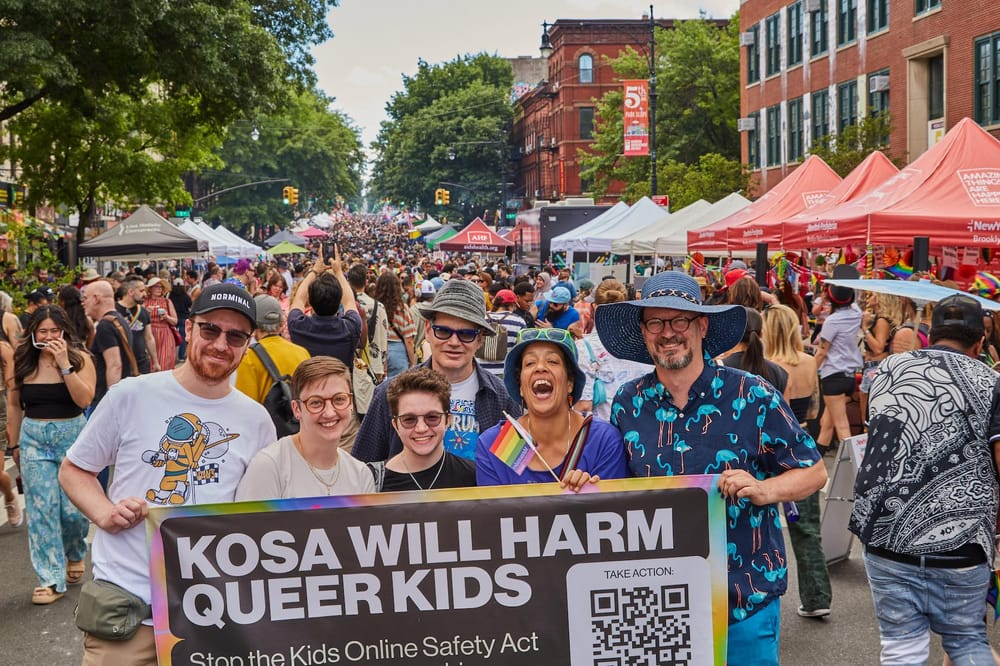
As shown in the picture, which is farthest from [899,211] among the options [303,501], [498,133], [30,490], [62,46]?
[498,133]

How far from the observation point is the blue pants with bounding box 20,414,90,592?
7355 millimetres

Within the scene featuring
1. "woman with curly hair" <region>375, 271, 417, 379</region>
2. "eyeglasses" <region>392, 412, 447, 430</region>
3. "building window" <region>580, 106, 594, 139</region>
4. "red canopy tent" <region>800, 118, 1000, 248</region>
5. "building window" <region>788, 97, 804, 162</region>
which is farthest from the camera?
"building window" <region>580, 106, 594, 139</region>

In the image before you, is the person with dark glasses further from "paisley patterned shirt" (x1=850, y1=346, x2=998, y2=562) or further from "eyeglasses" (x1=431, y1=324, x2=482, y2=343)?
"paisley patterned shirt" (x1=850, y1=346, x2=998, y2=562)

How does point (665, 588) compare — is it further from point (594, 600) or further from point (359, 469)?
point (359, 469)

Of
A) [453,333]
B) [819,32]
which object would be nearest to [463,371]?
[453,333]

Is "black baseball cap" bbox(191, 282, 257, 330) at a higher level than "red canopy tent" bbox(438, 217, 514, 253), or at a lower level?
higher

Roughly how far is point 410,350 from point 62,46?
35.0 ft

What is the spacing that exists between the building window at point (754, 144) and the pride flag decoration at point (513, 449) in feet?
131

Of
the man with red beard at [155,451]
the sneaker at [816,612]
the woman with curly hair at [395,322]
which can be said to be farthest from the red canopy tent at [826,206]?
the man with red beard at [155,451]

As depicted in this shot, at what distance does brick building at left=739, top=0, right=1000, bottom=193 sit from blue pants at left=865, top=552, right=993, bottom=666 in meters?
24.3

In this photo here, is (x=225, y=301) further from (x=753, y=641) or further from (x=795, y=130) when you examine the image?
(x=795, y=130)

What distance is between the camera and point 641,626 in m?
3.98

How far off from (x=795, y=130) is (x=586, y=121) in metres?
43.9

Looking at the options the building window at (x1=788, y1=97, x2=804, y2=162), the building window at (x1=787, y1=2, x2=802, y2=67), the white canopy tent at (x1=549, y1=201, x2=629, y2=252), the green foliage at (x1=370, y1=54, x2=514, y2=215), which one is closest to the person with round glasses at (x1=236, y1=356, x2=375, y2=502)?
the white canopy tent at (x1=549, y1=201, x2=629, y2=252)
